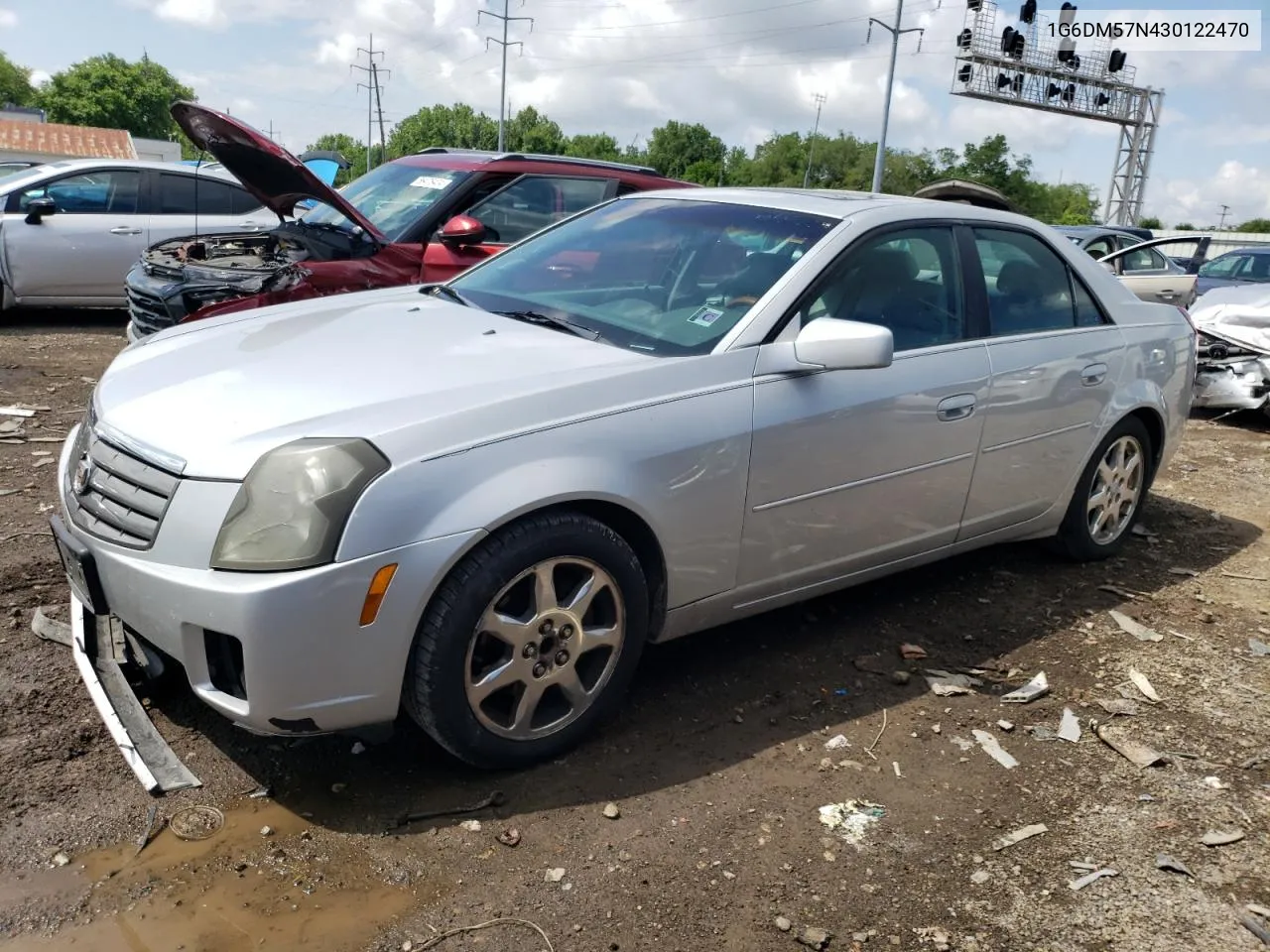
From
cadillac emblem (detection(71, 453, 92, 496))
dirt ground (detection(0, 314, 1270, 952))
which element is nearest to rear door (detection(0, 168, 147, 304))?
dirt ground (detection(0, 314, 1270, 952))

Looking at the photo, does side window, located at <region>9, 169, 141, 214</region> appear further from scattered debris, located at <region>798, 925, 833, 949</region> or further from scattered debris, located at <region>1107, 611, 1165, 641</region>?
scattered debris, located at <region>798, 925, 833, 949</region>

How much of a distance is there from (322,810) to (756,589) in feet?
4.95

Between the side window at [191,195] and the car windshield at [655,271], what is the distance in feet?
23.6

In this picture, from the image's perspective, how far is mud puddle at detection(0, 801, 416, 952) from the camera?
2.33m

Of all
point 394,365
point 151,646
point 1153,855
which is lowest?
point 1153,855

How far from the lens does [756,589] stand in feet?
11.5

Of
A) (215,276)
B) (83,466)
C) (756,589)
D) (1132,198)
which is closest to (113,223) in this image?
(215,276)

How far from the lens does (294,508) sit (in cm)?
253

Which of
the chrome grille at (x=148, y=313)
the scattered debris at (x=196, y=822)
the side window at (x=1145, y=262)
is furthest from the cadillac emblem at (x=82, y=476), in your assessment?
the side window at (x=1145, y=262)

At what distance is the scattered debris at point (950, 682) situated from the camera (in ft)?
12.4

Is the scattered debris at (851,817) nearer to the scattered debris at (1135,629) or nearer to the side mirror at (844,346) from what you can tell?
the side mirror at (844,346)

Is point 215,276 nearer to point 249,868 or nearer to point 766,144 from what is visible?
point 249,868

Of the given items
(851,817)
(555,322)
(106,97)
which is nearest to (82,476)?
(555,322)

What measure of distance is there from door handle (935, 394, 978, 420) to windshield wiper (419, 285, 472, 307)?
176 centimetres
